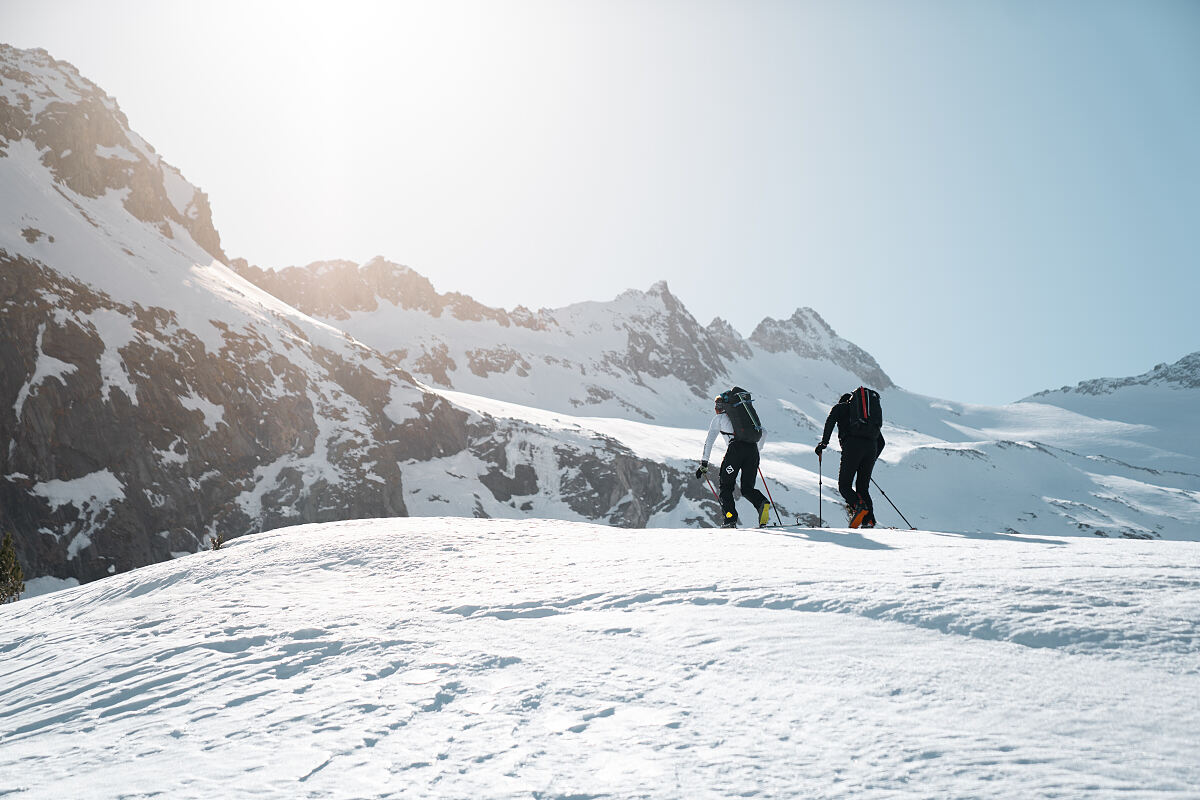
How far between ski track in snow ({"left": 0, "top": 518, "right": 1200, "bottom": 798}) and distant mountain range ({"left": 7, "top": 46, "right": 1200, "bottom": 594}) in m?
20.7

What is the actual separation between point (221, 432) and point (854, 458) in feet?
203

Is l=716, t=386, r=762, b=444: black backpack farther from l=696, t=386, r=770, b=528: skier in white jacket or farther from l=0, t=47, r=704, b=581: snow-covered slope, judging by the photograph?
l=0, t=47, r=704, b=581: snow-covered slope

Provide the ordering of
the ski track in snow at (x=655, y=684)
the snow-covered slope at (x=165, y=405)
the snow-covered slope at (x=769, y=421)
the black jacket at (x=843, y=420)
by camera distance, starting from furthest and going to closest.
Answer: the snow-covered slope at (x=769, y=421) → the snow-covered slope at (x=165, y=405) → the black jacket at (x=843, y=420) → the ski track in snow at (x=655, y=684)

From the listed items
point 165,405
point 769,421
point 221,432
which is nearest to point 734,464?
point 165,405

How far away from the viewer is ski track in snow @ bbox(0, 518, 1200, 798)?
2854 millimetres

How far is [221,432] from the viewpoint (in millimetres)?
58781

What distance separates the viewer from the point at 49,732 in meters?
4.29

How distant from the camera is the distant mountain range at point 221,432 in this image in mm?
49406

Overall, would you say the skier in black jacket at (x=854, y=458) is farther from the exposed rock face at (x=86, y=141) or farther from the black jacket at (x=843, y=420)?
the exposed rock face at (x=86, y=141)

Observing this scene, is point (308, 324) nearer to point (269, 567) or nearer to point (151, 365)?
point (151, 365)

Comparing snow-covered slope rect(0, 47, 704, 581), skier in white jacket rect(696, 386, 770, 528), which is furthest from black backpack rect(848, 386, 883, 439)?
snow-covered slope rect(0, 47, 704, 581)

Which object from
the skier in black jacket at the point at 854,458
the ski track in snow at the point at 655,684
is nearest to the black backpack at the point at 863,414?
the skier in black jacket at the point at 854,458

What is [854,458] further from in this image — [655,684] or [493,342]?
[493,342]

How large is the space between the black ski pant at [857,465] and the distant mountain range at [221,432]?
14.2m
